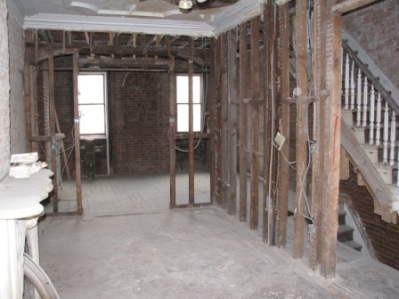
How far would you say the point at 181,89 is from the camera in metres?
10.1

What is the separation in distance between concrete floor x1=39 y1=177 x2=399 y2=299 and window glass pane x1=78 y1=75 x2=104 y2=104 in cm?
440

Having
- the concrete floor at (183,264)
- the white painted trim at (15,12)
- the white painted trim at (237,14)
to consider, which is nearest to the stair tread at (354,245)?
the concrete floor at (183,264)

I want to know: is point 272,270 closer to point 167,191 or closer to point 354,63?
point 354,63

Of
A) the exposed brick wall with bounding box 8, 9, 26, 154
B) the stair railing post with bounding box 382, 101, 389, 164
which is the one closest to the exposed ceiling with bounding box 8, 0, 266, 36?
the exposed brick wall with bounding box 8, 9, 26, 154

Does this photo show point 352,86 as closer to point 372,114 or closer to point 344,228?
point 372,114

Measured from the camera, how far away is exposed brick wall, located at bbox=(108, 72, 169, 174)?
9469 mm

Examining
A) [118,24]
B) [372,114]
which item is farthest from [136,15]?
[372,114]

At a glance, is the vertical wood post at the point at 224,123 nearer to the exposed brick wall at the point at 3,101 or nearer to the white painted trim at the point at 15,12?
the white painted trim at the point at 15,12

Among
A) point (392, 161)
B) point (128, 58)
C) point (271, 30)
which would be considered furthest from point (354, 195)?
point (128, 58)

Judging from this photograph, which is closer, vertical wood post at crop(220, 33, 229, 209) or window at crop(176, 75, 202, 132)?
vertical wood post at crop(220, 33, 229, 209)

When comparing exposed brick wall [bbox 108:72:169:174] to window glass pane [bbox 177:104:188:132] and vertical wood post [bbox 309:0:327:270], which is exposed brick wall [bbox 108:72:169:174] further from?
vertical wood post [bbox 309:0:327:270]

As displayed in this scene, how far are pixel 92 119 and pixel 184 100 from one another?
7.81 feet

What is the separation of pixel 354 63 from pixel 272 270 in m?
2.83

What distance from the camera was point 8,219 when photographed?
2.23m
